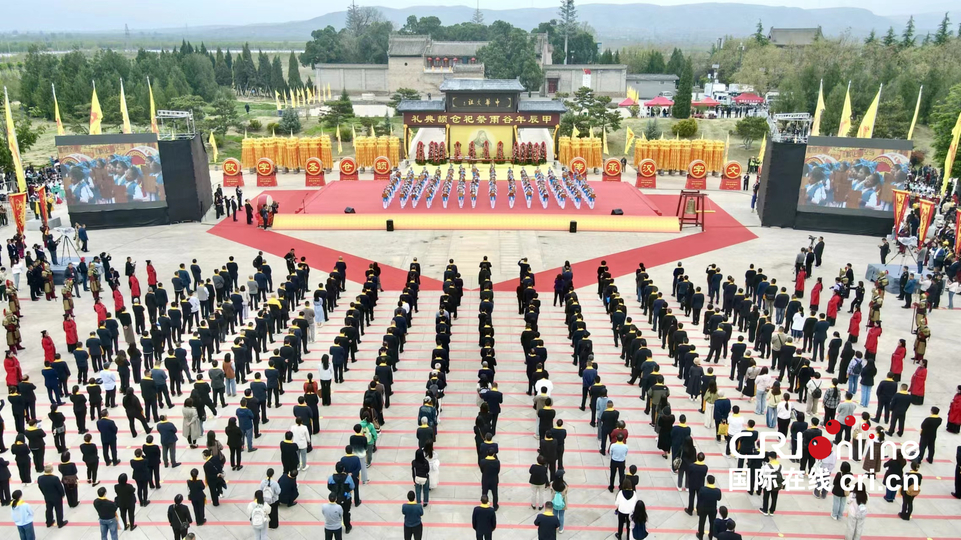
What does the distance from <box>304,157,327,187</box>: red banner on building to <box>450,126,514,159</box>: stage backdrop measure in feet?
27.4

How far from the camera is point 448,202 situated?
112 feet

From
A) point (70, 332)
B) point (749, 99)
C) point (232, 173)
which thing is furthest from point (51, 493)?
point (749, 99)

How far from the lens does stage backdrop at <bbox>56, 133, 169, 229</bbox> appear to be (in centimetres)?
2991

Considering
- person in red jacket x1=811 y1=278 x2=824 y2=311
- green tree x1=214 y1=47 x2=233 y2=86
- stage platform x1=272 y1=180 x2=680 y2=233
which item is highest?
green tree x1=214 y1=47 x2=233 y2=86

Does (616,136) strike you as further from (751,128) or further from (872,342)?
(872,342)

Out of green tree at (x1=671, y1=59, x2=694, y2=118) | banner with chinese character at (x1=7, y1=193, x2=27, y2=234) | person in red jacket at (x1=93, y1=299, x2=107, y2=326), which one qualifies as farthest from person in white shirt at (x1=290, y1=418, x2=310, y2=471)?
green tree at (x1=671, y1=59, x2=694, y2=118)

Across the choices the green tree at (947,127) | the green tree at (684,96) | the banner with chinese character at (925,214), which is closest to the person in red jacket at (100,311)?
the banner with chinese character at (925,214)

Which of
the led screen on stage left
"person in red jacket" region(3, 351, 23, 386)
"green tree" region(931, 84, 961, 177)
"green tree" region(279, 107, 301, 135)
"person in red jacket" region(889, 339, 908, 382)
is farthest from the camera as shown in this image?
"green tree" region(279, 107, 301, 135)

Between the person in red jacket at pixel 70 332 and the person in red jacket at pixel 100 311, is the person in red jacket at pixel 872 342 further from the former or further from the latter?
the person in red jacket at pixel 70 332

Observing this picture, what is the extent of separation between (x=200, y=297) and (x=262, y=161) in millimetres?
21694

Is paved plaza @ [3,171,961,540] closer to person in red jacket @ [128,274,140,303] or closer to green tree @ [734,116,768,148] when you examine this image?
person in red jacket @ [128,274,140,303]

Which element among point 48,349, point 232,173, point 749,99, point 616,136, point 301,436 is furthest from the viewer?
point 749,99

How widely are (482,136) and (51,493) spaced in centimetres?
3616

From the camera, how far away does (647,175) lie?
4097cm
